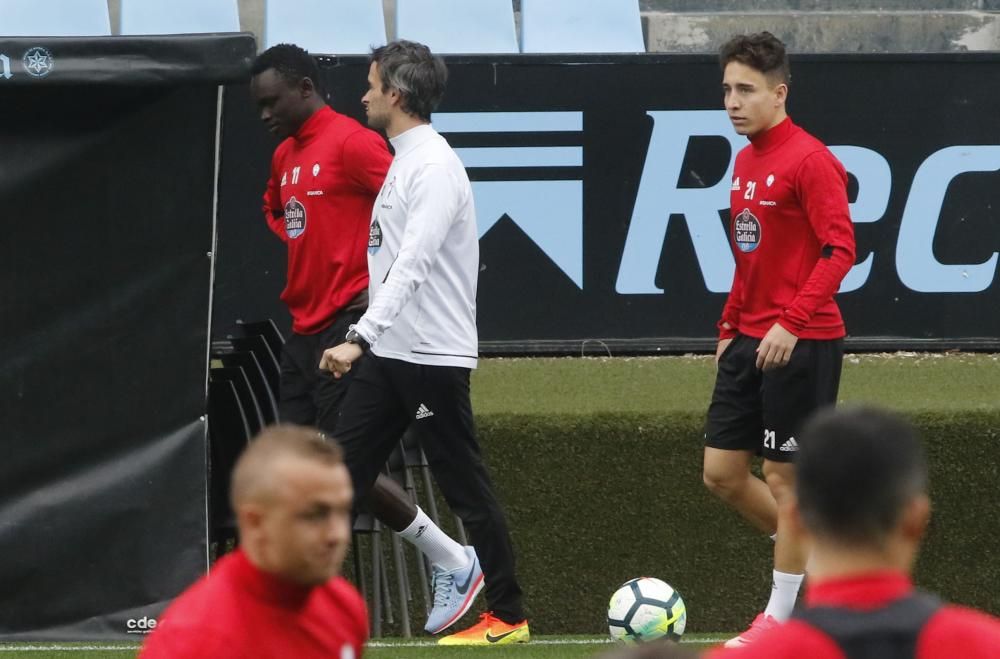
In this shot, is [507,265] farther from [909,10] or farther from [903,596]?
[903,596]

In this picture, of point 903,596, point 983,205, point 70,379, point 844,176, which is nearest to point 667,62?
point 983,205

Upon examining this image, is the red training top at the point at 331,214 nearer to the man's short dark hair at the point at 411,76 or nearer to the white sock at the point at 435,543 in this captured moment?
the man's short dark hair at the point at 411,76

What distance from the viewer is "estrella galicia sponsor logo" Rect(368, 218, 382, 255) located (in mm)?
5188

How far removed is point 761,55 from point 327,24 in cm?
429

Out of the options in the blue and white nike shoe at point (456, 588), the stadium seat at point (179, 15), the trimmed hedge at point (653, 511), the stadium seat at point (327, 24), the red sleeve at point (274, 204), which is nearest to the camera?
the blue and white nike shoe at point (456, 588)

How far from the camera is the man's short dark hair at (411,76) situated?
17.0 ft

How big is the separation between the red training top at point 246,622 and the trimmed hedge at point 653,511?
4.43 metres

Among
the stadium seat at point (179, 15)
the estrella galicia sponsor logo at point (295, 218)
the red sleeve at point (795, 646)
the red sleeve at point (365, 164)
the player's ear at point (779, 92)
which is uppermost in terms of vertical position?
the stadium seat at point (179, 15)

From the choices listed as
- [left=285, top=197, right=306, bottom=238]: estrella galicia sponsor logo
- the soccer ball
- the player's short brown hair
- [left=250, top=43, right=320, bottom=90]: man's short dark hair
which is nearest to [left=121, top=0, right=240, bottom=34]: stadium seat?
[left=250, top=43, right=320, bottom=90]: man's short dark hair

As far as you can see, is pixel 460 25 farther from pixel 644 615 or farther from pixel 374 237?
pixel 644 615

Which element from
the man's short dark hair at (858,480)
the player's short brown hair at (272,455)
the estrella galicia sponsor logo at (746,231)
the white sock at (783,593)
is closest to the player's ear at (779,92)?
the estrella galicia sponsor logo at (746,231)

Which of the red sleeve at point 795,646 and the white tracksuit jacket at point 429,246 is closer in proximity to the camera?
the red sleeve at point 795,646

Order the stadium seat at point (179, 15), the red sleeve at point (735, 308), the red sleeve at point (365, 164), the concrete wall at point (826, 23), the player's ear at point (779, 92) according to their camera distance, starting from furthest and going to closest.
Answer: the concrete wall at point (826, 23) → the stadium seat at point (179, 15) → the red sleeve at point (365, 164) → the red sleeve at point (735, 308) → the player's ear at point (779, 92)

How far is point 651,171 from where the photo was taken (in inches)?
304
